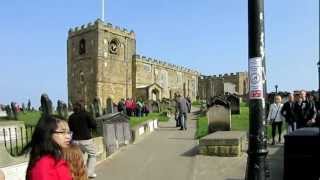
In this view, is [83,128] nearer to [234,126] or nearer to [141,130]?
[141,130]

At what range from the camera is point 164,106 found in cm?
5138

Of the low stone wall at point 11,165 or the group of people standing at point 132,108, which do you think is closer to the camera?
the low stone wall at point 11,165

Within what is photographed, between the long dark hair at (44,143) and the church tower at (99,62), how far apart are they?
76.0 metres

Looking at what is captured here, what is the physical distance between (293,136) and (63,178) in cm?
545

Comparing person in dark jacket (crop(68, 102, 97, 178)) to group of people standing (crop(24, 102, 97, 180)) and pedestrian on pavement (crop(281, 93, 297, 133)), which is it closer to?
group of people standing (crop(24, 102, 97, 180))

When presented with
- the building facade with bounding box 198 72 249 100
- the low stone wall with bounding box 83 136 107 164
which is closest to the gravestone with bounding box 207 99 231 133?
the low stone wall with bounding box 83 136 107 164

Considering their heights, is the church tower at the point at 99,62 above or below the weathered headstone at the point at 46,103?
above

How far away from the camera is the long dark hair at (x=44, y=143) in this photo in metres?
4.20

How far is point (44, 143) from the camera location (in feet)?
13.9

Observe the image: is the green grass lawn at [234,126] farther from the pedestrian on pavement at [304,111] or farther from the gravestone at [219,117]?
the pedestrian on pavement at [304,111]

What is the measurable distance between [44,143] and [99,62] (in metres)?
78.2

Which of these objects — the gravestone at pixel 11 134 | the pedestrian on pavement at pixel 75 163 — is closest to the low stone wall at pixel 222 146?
the gravestone at pixel 11 134

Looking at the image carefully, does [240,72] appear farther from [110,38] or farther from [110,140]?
[110,140]

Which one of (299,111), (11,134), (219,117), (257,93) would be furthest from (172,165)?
(257,93)
